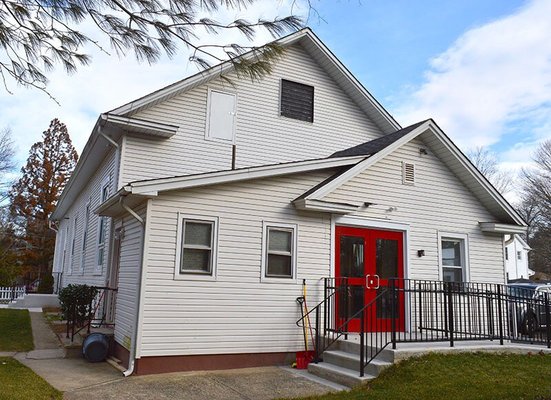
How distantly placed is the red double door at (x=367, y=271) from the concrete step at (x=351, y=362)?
830mm

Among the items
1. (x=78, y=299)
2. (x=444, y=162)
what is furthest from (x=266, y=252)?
(x=444, y=162)

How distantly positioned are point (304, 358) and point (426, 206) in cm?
431

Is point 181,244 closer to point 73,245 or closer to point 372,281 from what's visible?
point 372,281

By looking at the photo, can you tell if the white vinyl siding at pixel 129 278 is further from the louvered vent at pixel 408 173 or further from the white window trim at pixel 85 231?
the white window trim at pixel 85 231

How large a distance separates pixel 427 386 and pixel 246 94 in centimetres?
819

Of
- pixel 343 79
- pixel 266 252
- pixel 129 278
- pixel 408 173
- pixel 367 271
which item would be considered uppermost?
pixel 343 79

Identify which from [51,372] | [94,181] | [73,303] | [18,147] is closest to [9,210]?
[18,147]

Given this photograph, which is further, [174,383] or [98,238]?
[98,238]

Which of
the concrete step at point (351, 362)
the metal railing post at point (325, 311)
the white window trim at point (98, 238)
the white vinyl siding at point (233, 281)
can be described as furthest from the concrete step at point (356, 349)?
the white window trim at point (98, 238)

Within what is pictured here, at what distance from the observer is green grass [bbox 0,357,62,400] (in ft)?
20.1

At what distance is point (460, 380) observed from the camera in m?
7.07

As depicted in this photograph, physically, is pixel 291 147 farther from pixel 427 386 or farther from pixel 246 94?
pixel 427 386

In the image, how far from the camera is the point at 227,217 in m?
8.85

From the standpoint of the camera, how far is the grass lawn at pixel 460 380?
6461 mm
